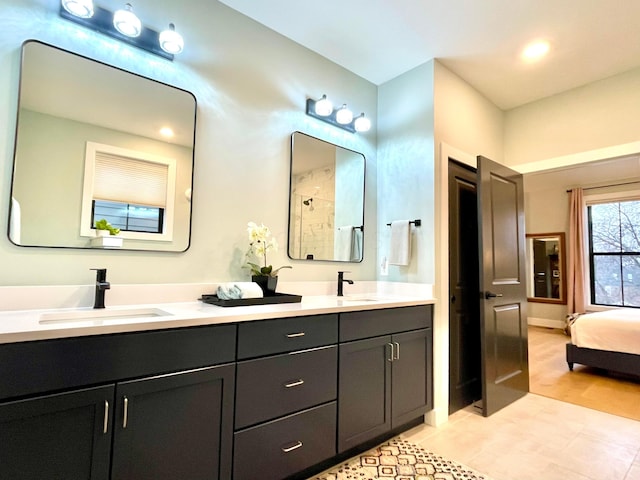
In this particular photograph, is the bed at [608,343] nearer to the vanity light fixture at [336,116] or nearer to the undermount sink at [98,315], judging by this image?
the vanity light fixture at [336,116]

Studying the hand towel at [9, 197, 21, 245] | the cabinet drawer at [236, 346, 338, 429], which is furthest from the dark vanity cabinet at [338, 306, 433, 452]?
the hand towel at [9, 197, 21, 245]

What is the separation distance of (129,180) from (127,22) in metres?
0.78

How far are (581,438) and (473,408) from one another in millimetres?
716

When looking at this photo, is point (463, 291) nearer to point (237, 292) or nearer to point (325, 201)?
point (325, 201)

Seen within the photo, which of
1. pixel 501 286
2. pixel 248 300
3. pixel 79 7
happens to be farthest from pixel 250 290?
pixel 501 286

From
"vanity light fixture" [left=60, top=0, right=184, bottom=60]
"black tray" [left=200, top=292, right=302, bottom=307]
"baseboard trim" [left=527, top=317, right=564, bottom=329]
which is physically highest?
"vanity light fixture" [left=60, top=0, right=184, bottom=60]

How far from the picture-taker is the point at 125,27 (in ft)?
5.69

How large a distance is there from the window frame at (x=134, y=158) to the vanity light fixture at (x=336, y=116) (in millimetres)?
1150

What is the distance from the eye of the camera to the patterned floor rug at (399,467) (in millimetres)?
1844

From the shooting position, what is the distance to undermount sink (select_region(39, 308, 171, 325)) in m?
1.44

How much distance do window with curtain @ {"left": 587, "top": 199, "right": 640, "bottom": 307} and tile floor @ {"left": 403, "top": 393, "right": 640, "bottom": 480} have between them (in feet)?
13.7

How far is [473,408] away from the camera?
9.28 ft

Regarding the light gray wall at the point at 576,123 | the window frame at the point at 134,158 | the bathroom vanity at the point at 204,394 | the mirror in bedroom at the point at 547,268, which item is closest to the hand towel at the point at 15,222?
the window frame at the point at 134,158

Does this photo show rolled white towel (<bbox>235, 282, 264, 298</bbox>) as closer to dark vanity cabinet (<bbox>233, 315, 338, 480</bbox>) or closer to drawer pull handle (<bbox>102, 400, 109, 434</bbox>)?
dark vanity cabinet (<bbox>233, 315, 338, 480</bbox>)
